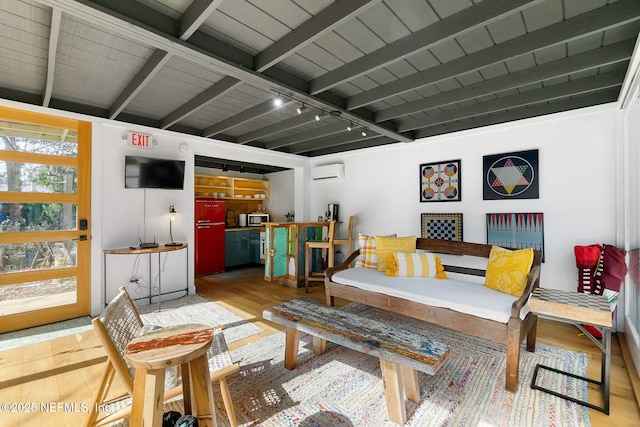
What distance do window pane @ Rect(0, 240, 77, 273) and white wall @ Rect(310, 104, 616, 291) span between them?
4460 mm

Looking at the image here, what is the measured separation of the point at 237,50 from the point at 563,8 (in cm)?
221

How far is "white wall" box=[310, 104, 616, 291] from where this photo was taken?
10.3 ft

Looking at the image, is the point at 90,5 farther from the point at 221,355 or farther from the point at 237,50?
the point at 221,355

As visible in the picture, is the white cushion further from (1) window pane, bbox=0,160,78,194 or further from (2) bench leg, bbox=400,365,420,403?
(1) window pane, bbox=0,160,78,194

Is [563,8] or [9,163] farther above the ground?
[563,8]

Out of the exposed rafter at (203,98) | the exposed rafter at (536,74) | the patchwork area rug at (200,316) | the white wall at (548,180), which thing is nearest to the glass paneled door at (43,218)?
the patchwork area rug at (200,316)

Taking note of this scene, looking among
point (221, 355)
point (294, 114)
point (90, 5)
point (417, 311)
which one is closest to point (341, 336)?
point (221, 355)

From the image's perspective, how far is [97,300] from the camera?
11.8 feet

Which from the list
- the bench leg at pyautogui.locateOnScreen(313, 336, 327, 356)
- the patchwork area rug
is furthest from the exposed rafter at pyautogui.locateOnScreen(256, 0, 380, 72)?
the patchwork area rug

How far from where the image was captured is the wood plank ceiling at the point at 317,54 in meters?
1.76

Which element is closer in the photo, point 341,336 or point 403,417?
point 403,417

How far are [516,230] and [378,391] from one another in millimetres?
2800

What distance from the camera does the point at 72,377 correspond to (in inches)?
88.0

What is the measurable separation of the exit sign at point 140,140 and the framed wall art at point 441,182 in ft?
13.3
